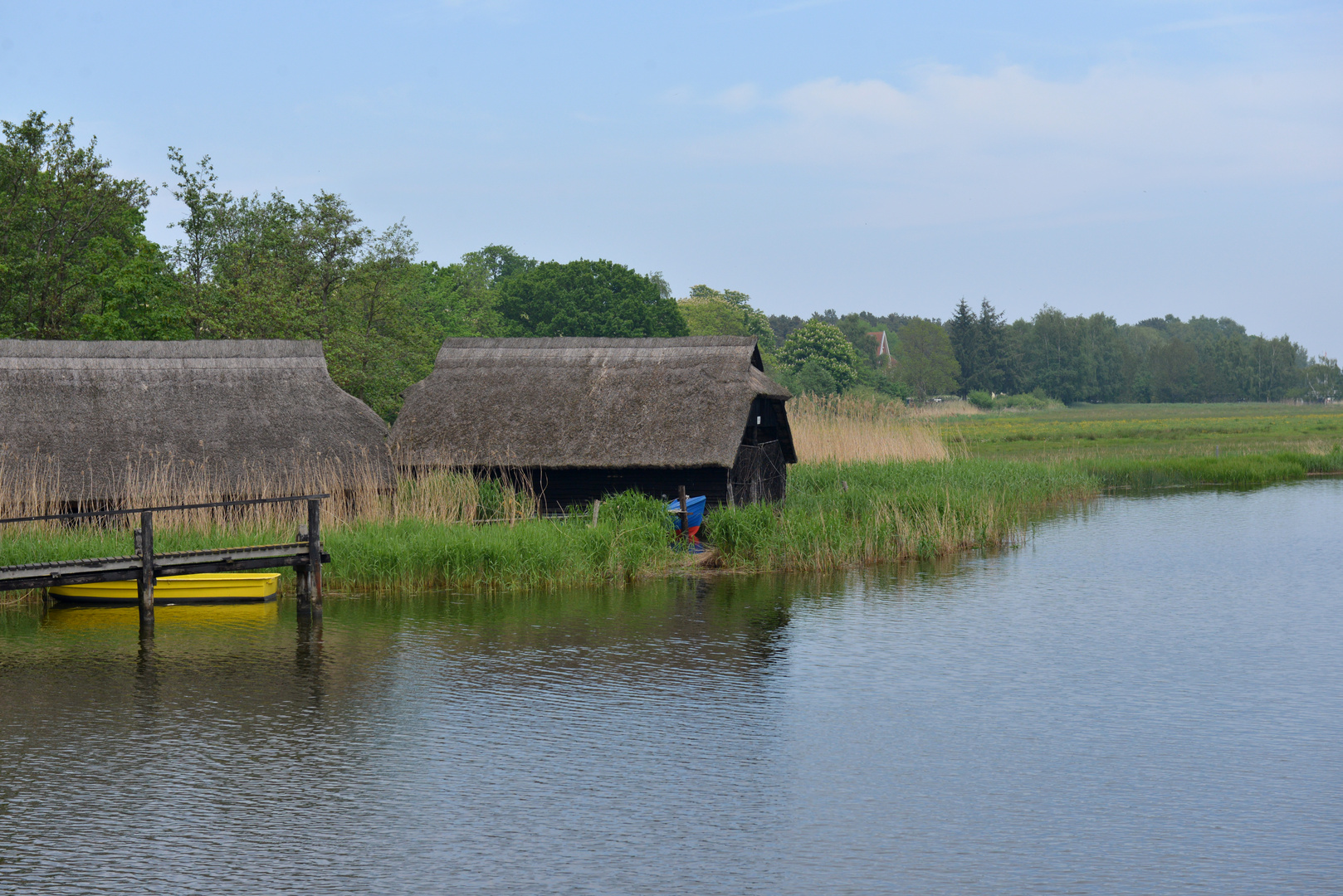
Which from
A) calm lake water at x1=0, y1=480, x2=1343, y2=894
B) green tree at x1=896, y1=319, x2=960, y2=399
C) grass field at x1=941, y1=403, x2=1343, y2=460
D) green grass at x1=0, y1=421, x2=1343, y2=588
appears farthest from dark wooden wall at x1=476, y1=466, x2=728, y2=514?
green tree at x1=896, y1=319, x2=960, y2=399

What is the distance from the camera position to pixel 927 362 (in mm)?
100812

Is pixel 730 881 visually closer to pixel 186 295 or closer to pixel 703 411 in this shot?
pixel 703 411

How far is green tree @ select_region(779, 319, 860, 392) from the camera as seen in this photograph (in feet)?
255

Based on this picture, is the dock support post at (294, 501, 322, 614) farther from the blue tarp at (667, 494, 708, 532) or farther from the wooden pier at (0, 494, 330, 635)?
the blue tarp at (667, 494, 708, 532)

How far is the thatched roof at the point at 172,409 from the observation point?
2289 centimetres

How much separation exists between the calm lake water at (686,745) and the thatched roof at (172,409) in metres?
5.14

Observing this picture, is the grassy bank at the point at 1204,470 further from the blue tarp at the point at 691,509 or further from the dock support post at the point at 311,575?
the dock support post at the point at 311,575

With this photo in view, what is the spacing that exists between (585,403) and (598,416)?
0.60 metres

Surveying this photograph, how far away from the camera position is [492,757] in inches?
429

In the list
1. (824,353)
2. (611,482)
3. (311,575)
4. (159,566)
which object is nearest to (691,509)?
(611,482)

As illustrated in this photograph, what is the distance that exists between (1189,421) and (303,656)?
66431mm

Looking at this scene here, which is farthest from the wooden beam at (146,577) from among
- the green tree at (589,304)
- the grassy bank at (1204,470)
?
the green tree at (589,304)

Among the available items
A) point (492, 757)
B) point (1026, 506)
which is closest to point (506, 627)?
point (492, 757)

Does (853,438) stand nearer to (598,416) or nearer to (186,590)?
(598,416)
